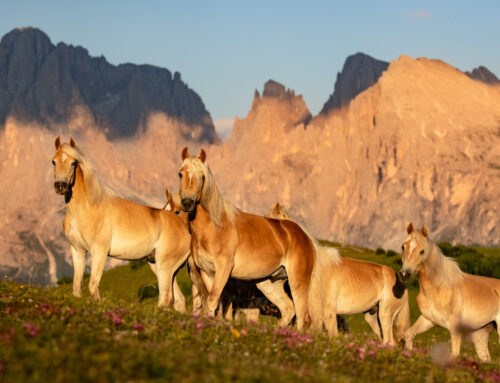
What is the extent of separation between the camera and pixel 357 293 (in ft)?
57.6

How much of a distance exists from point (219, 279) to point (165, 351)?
5854mm

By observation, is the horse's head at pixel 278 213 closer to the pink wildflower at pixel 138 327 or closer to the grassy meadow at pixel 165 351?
the grassy meadow at pixel 165 351

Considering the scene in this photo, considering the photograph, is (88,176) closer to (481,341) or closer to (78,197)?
(78,197)

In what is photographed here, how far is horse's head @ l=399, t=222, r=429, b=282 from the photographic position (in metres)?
16.7

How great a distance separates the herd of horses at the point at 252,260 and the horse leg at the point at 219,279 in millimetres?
23

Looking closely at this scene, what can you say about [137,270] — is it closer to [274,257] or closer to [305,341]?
[274,257]

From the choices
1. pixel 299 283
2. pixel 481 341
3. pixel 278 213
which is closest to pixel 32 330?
pixel 299 283

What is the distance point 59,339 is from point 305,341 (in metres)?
4.78

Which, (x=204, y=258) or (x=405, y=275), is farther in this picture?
(x=405, y=275)

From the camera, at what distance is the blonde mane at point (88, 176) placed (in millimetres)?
15195

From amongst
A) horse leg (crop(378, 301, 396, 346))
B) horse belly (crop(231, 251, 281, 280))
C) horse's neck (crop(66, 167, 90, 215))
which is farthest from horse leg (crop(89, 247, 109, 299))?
horse leg (crop(378, 301, 396, 346))

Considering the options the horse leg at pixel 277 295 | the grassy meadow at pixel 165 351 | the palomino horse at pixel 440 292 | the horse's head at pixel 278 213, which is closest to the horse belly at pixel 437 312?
the palomino horse at pixel 440 292

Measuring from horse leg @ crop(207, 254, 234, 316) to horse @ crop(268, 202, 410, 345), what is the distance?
9.67 ft

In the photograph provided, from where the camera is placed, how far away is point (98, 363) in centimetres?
735
